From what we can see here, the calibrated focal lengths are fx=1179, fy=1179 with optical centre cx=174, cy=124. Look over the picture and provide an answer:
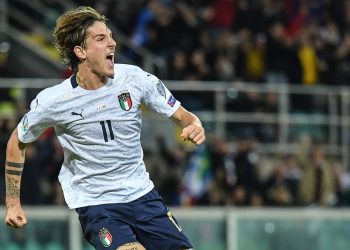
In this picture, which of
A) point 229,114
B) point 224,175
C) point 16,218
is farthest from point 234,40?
point 16,218

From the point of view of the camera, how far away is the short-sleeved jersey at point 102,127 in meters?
6.48

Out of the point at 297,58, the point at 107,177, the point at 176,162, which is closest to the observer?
the point at 107,177

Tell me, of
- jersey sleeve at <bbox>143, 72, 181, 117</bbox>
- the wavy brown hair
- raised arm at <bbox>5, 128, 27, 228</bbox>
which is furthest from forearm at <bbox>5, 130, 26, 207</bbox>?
jersey sleeve at <bbox>143, 72, 181, 117</bbox>

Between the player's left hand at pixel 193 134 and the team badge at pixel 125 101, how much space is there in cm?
45

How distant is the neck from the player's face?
0.03 m

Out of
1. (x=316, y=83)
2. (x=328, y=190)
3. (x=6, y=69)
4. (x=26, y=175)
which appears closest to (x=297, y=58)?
(x=316, y=83)

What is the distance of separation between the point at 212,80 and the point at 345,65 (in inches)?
105

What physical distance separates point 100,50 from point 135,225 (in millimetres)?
982

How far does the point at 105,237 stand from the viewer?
6371 mm

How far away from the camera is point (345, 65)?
17.6 metres

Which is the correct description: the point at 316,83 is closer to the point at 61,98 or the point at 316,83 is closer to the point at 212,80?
the point at 212,80

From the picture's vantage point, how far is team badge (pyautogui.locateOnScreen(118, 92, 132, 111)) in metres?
6.50

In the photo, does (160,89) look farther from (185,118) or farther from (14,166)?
(14,166)

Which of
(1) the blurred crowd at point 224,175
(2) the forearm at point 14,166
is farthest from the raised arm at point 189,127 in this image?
(1) the blurred crowd at point 224,175
